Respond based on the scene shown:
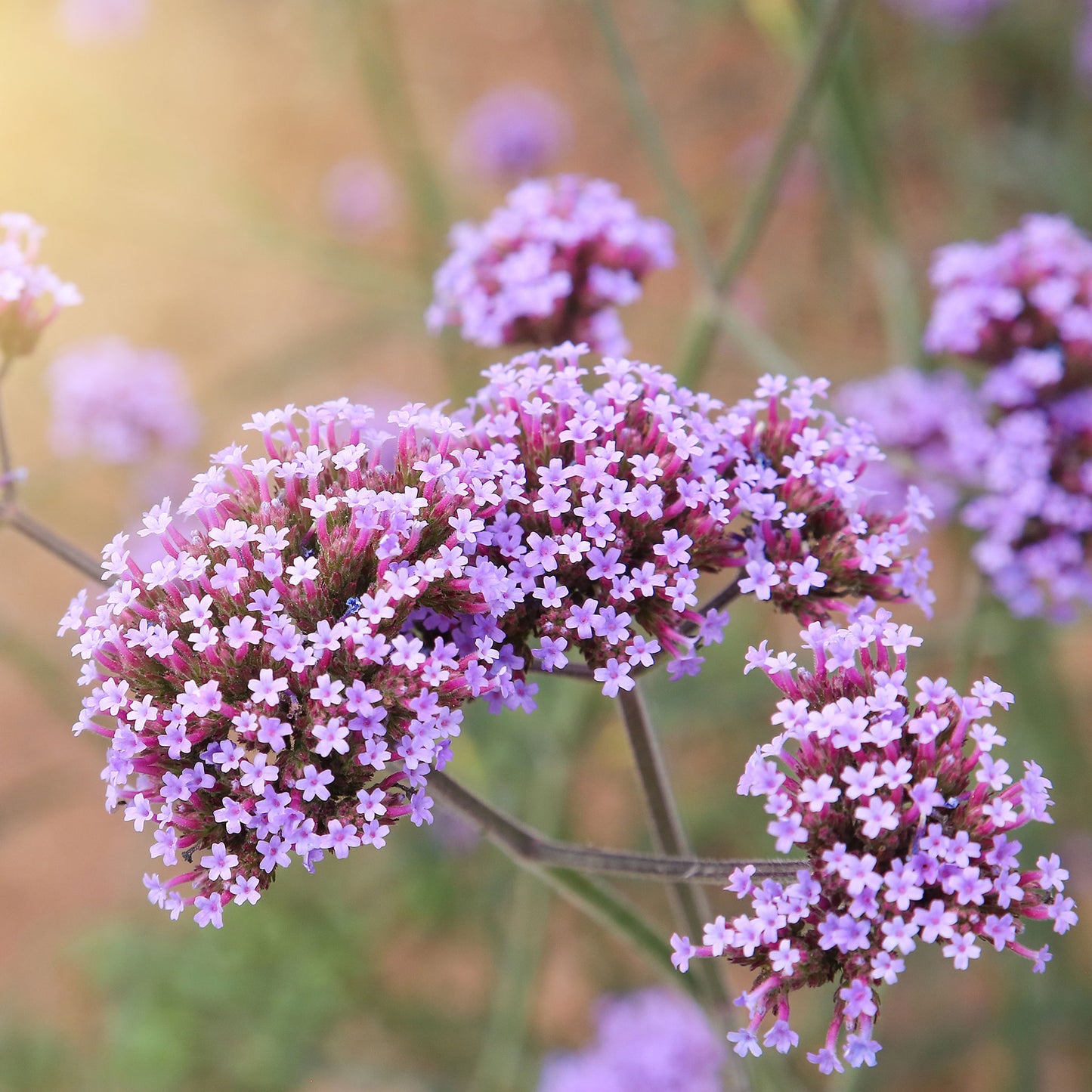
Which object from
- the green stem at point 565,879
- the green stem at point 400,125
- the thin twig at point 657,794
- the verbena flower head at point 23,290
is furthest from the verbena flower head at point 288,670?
the green stem at point 400,125

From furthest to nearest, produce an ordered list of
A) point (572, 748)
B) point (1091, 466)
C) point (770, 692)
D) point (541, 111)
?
point (541, 111), point (770, 692), point (572, 748), point (1091, 466)

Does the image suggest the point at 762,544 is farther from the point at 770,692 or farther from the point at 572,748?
the point at 770,692

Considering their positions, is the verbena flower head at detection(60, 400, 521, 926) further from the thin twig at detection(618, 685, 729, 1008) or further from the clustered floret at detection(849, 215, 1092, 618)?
the clustered floret at detection(849, 215, 1092, 618)

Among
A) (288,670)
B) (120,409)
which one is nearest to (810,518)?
(288,670)


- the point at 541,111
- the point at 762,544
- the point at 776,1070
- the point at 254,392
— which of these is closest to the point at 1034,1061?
the point at 776,1070

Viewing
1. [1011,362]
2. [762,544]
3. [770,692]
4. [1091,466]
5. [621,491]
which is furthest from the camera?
[770,692]
